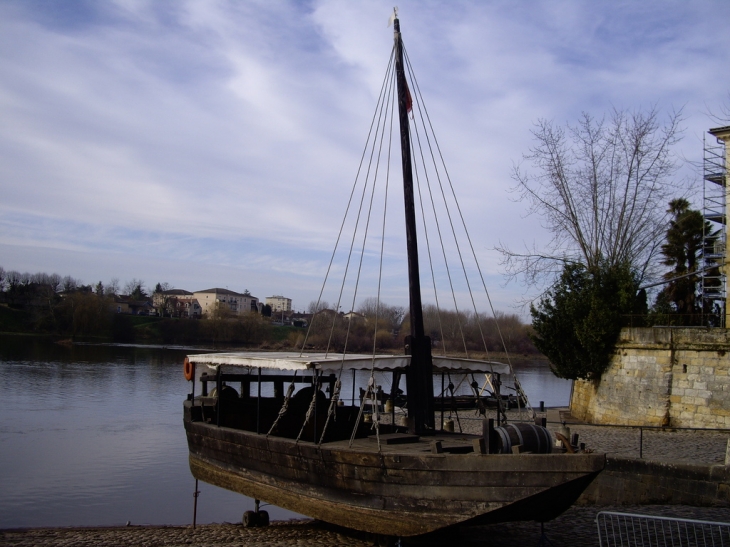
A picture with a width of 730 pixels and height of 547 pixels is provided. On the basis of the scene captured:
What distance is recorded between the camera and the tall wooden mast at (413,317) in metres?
11.1

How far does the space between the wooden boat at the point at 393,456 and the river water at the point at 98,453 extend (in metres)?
2.80

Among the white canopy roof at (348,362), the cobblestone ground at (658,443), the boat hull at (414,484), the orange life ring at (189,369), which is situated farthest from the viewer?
the cobblestone ground at (658,443)

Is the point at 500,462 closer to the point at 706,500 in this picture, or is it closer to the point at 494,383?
the point at 494,383

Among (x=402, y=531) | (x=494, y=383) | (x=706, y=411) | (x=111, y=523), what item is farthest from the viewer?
(x=706, y=411)

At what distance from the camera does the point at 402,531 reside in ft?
30.5

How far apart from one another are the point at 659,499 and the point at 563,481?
245 inches

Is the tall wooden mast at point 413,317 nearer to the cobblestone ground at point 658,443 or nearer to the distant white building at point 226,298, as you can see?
the cobblestone ground at point 658,443

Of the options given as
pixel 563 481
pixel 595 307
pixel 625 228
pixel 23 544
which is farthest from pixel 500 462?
pixel 625 228

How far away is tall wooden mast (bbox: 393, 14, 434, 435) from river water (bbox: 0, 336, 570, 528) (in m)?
5.91

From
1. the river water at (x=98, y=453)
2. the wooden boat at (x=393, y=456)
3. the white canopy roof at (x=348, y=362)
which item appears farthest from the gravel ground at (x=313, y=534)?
the white canopy roof at (x=348, y=362)

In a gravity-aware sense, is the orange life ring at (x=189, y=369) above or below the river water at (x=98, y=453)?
above

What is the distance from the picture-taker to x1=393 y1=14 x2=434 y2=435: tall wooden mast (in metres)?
11.1

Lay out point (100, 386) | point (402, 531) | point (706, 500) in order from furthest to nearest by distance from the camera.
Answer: point (100, 386) → point (706, 500) → point (402, 531)

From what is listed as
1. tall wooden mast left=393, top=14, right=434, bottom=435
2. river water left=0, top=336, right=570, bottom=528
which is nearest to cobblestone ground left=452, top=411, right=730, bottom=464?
tall wooden mast left=393, top=14, right=434, bottom=435
